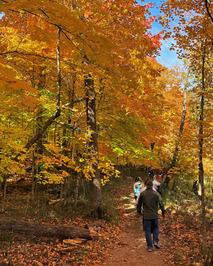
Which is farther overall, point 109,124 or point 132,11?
point 109,124

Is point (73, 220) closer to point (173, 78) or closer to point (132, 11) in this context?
point (132, 11)

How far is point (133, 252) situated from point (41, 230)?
282 cm

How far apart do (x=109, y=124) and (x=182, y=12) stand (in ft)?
18.3

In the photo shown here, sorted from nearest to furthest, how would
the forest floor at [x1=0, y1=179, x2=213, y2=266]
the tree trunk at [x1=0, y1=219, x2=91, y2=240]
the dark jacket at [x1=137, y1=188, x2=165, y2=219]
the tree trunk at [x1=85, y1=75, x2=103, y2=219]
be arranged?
the dark jacket at [x1=137, y1=188, x2=165, y2=219] < the forest floor at [x1=0, y1=179, x2=213, y2=266] < the tree trunk at [x1=0, y1=219, x2=91, y2=240] < the tree trunk at [x1=85, y1=75, x2=103, y2=219]

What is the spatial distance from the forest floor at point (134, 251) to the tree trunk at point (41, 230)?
1.19m

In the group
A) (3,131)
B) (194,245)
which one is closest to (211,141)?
(194,245)

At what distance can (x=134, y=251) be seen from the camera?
18.1 feet

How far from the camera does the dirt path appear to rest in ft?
15.7

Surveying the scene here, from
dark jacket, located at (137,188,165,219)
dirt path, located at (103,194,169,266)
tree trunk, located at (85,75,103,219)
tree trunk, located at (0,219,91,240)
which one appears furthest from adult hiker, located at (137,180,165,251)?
tree trunk, located at (85,75,103,219)

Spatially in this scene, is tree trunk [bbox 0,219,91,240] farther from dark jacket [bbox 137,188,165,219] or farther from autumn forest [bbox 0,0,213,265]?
dark jacket [bbox 137,188,165,219]

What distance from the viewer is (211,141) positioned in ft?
20.5

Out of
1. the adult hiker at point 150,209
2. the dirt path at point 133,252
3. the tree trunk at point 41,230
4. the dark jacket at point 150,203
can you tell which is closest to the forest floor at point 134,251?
the dirt path at point 133,252

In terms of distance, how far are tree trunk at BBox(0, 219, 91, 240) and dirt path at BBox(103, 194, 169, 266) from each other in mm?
1182

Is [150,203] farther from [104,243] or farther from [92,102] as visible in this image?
[92,102]
